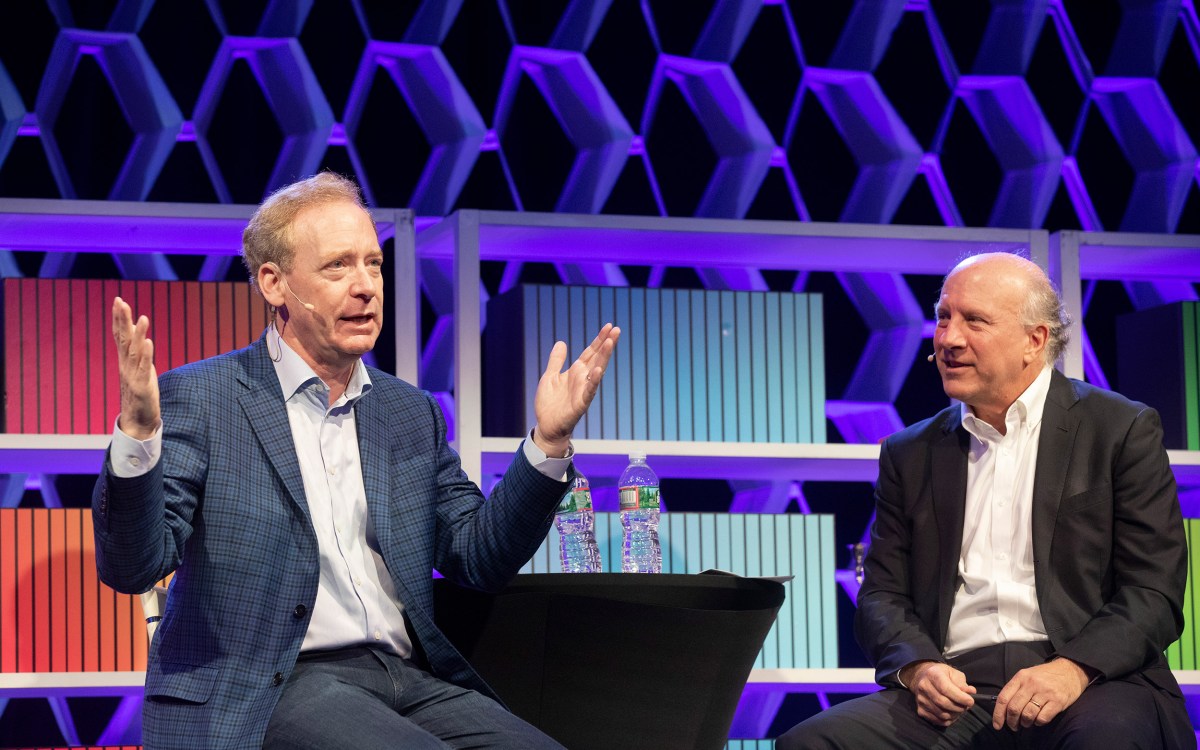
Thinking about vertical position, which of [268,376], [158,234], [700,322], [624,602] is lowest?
[624,602]

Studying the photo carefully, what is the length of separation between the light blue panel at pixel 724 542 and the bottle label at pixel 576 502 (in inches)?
17.9

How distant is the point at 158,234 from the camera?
128 inches

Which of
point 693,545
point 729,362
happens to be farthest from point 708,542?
point 729,362

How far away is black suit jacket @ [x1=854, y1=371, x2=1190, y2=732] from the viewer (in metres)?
2.48

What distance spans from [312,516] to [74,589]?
117 centimetres

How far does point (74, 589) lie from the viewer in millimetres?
3053

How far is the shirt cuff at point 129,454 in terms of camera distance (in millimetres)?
1849

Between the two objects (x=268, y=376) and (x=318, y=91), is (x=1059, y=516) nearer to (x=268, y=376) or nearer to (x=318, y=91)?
(x=268, y=376)

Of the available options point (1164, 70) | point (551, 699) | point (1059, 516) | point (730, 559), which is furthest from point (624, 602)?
point (1164, 70)

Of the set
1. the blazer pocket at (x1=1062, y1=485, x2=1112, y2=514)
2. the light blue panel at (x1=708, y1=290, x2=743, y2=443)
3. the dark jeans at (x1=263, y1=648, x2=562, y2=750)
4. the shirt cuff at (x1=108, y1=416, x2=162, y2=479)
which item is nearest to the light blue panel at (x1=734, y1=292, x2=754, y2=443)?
the light blue panel at (x1=708, y1=290, x2=743, y2=443)

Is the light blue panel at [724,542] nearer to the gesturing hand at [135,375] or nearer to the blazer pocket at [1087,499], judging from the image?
the blazer pocket at [1087,499]

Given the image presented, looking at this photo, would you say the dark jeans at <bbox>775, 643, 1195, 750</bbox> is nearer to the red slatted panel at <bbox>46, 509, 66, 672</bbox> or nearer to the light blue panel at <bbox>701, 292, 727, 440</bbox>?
the light blue panel at <bbox>701, 292, 727, 440</bbox>

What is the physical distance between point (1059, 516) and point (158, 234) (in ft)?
6.74

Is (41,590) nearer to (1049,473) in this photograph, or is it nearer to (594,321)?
(594,321)
